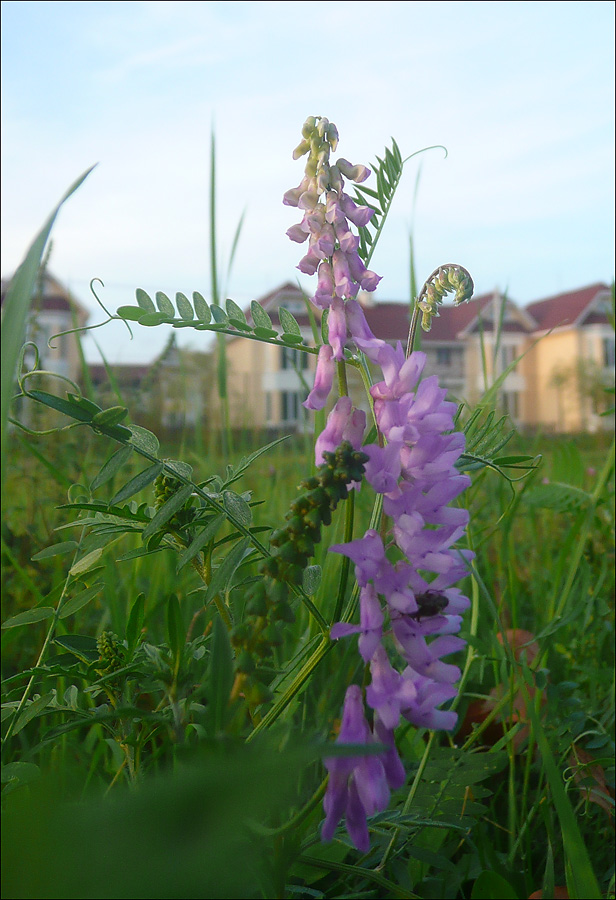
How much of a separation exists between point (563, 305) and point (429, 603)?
42701mm

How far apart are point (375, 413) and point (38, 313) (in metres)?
2.17

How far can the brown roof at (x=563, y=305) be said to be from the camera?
127ft

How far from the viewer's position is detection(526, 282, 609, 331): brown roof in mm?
38688

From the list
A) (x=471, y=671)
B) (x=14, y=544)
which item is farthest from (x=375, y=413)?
(x=14, y=544)

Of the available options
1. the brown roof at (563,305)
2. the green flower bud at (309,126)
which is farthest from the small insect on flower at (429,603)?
the brown roof at (563,305)

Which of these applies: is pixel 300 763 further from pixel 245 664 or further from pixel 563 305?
pixel 563 305

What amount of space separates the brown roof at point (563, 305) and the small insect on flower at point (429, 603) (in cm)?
3903

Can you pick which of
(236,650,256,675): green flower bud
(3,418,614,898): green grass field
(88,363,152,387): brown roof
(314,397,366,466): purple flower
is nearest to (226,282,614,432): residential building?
(88,363,152,387): brown roof

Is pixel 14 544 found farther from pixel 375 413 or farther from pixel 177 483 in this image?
pixel 375 413

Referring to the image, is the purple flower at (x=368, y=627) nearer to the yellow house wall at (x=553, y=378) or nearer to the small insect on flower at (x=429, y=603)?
the small insect on flower at (x=429, y=603)

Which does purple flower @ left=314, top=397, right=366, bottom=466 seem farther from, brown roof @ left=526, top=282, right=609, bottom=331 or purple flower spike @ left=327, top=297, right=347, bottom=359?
brown roof @ left=526, top=282, right=609, bottom=331

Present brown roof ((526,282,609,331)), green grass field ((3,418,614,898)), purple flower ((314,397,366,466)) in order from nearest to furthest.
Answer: green grass field ((3,418,614,898))
purple flower ((314,397,366,466))
brown roof ((526,282,609,331))

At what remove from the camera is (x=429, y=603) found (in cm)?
60

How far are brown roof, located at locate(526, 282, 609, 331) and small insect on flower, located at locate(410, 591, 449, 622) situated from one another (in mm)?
39032
